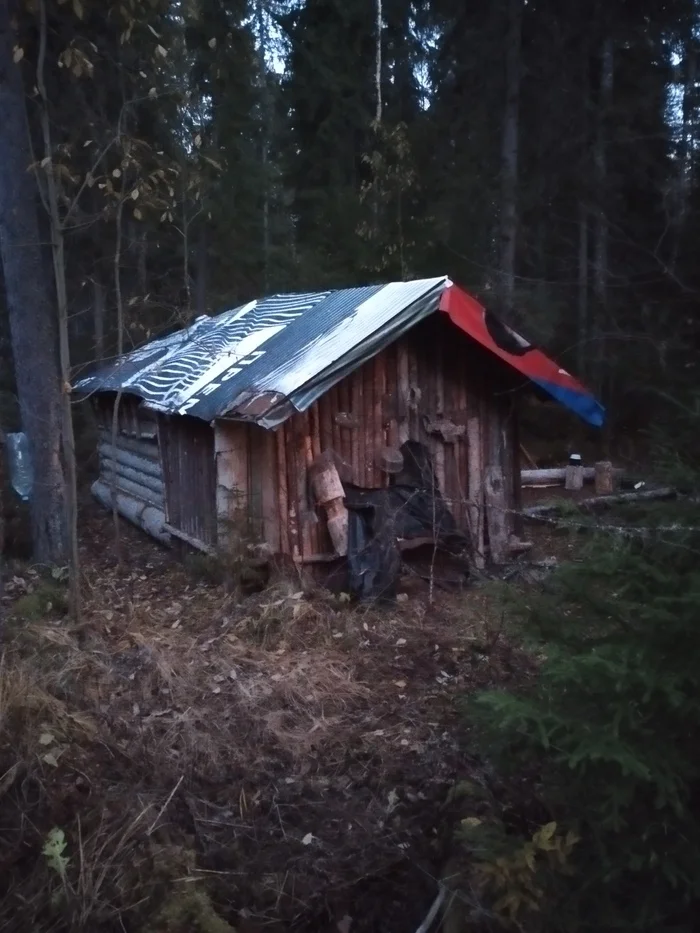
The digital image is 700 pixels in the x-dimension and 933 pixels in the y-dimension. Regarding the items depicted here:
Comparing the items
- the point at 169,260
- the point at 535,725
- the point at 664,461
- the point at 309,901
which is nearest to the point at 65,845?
the point at 309,901

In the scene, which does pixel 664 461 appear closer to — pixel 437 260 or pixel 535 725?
pixel 535 725

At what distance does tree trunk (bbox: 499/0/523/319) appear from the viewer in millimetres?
15297

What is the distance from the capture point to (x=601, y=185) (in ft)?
52.0

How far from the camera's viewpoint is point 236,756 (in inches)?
237

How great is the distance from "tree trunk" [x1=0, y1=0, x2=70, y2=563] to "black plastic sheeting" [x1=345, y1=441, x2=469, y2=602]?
3.80 metres

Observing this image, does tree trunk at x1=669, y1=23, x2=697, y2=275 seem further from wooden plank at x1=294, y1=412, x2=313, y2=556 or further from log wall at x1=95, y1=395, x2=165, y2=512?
log wall at x1=95, y1=395, x2=165, y2=512

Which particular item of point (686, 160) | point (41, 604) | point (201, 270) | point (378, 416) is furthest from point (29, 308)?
point (201, 270)


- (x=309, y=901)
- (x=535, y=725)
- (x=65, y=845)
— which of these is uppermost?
(x=535, y=725)

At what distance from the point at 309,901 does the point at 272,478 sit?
5.08 metres

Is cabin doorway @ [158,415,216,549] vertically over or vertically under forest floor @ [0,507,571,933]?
over

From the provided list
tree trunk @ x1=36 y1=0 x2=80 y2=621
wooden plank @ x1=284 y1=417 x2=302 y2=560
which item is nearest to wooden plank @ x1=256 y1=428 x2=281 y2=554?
wooden plank @ x1=284 y1=417 x2=302 y2=560

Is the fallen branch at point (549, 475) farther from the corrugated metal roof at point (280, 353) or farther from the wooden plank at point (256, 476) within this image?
the wooden plank at point (256, 476)

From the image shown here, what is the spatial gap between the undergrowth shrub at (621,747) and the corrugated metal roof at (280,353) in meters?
4.65

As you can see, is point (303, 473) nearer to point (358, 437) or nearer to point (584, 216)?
point (358, 437)
